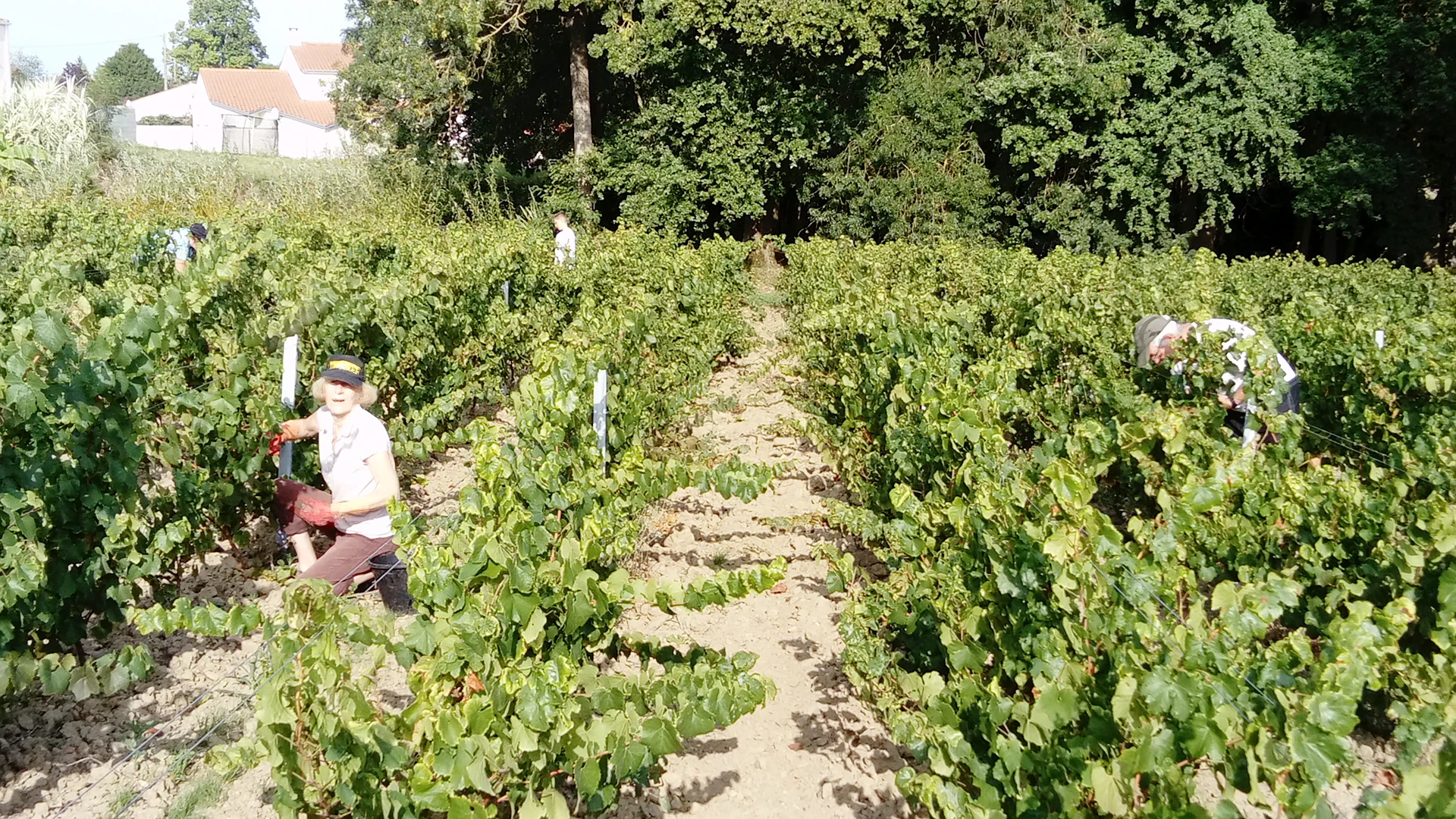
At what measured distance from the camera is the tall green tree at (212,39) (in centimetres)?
10325

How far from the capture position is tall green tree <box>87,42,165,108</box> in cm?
10181

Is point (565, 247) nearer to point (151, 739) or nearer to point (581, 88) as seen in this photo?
point (151, 739)

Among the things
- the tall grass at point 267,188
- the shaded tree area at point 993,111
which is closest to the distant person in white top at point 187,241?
the tall grass at point 267,188

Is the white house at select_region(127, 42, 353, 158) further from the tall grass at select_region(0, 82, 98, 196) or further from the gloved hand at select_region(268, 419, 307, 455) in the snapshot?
the gloved hand at select_region(268, 419, 307, 455)

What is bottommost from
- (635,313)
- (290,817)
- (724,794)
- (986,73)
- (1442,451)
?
(724,794)

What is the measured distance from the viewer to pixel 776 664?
4.73 metres

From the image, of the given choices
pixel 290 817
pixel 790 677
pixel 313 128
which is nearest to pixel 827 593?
pixel 790 677

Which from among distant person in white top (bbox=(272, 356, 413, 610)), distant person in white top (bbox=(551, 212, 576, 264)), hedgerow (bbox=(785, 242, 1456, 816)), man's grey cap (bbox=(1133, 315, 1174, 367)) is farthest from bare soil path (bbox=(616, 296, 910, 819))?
distant person in white top (bbox=(551, 212, 576, 264))

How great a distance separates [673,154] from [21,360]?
1910 centimetres

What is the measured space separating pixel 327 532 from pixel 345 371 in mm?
922

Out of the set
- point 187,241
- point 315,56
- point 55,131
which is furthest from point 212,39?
point 187,241

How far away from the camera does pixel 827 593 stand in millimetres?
5469

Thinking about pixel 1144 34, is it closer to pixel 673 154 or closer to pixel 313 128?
pixel 673 154

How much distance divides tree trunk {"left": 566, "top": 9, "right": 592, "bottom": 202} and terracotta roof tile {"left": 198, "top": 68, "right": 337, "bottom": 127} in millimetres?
52698
